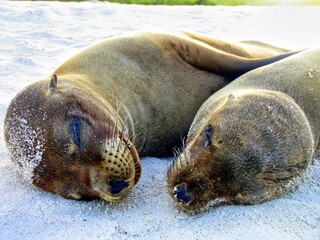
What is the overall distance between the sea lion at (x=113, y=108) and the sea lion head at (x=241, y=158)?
458 millimetres

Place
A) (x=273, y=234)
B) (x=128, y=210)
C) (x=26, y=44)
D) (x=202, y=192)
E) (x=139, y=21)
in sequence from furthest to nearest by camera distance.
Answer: (x=139, y=21)
(x=26, y=44)
(x=128, y=210)
(x=202, y=192)
(x=273, y=234)

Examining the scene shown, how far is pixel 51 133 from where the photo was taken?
3.57 m

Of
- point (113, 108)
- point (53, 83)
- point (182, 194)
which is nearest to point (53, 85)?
point (53, 83)

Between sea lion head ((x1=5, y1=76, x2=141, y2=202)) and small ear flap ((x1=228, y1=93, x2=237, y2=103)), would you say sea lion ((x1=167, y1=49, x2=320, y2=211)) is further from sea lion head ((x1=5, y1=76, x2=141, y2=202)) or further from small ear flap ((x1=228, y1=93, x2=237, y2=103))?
sea lion head ((x1=5, y1=76, x2=141, y2=202))

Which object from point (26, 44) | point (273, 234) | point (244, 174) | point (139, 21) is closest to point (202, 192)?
point (244, 174)

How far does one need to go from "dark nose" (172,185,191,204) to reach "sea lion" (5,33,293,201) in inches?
14.6

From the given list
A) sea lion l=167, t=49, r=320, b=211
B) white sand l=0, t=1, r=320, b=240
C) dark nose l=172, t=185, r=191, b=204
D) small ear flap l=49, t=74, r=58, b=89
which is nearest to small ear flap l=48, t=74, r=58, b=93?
small ear flap l=49, t=74, r=58, b=89

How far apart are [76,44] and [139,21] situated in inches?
86.8

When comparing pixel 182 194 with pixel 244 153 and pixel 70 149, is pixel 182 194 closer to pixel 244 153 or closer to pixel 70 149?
pixel 244 153

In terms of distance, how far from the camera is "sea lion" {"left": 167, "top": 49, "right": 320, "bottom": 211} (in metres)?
3.38

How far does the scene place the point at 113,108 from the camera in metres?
4.24

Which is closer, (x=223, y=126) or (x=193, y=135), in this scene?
(x=223, y=126)

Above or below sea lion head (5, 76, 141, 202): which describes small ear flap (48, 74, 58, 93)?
above

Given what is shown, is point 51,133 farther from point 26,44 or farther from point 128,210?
point 26,44
